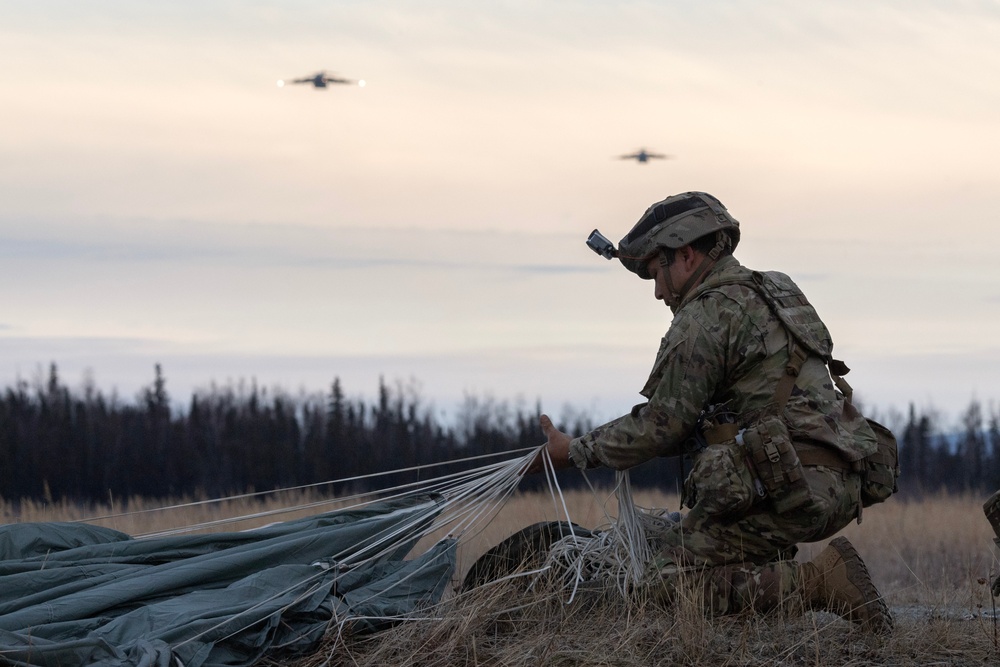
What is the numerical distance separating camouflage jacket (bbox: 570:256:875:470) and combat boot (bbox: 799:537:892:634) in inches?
17.9

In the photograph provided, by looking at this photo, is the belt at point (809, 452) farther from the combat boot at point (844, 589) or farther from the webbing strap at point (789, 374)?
the combat boot at point (844, 589)

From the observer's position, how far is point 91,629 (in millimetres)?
4520

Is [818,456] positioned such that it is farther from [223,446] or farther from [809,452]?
[223,446]

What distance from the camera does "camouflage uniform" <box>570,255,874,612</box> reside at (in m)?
5.08

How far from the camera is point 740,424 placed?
518cm

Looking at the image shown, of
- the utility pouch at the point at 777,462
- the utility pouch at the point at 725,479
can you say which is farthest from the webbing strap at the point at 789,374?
the utility pouch at the point at 725,479

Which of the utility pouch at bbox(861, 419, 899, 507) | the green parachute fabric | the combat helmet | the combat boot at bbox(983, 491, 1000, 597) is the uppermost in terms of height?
the combat helmet

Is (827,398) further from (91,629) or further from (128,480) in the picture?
(128,480)

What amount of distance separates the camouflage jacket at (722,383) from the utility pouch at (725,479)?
18 cm

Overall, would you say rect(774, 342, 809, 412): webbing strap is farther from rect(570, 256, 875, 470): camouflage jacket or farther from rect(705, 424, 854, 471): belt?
rect(705, 424, 854, 471): belt

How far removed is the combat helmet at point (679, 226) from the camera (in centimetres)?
540

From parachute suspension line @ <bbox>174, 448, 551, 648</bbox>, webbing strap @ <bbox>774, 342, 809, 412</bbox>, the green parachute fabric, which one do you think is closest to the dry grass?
the green parachute fabric

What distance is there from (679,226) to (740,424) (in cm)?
95

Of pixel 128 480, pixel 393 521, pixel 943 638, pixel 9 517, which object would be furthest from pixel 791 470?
pixel 128 480
